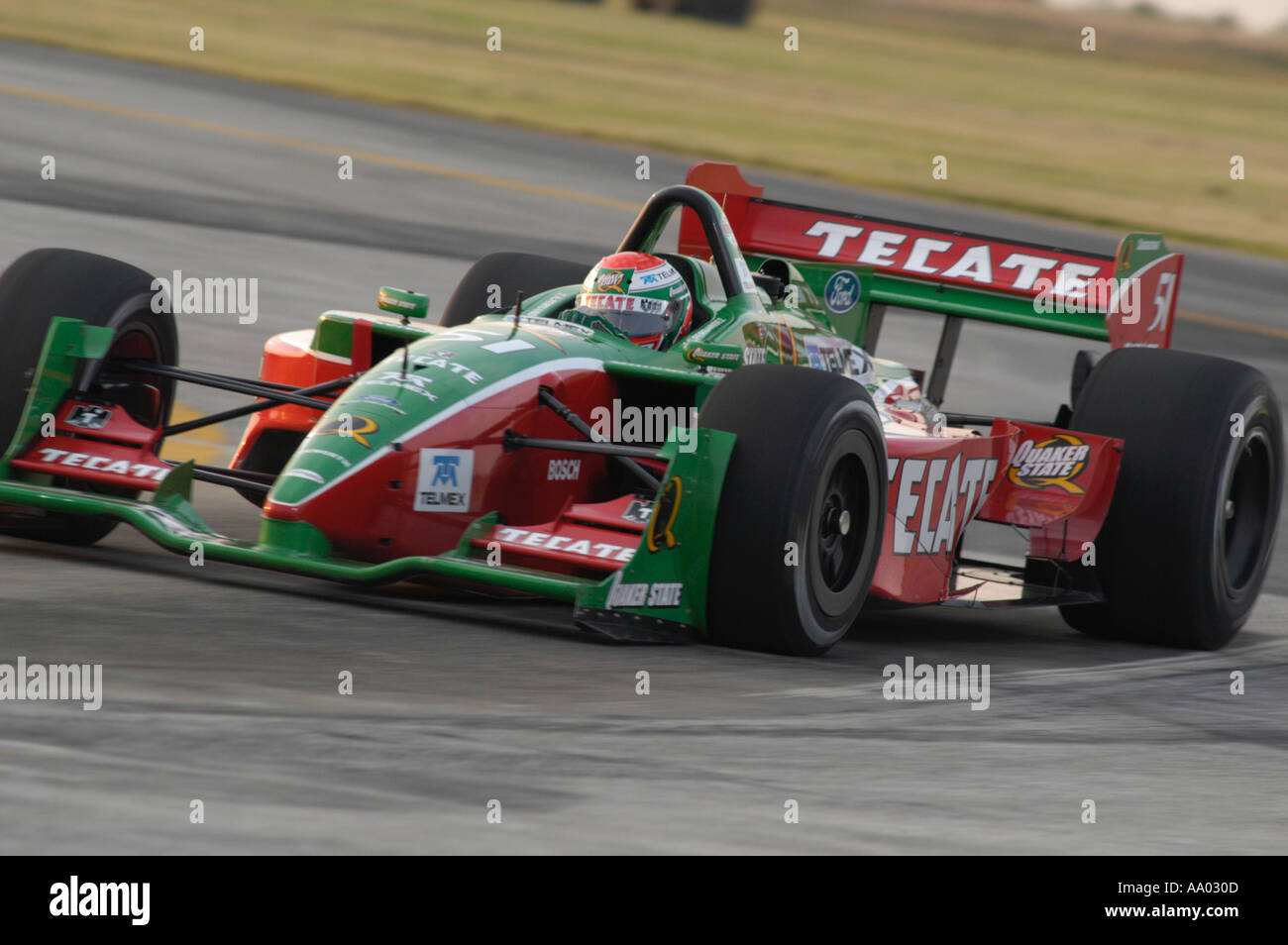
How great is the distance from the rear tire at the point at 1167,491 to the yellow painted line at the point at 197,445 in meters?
4.15

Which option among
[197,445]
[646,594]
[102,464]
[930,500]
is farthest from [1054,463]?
[197,445]

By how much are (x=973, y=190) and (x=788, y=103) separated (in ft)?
27.5

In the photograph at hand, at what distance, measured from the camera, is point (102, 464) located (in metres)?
7.34

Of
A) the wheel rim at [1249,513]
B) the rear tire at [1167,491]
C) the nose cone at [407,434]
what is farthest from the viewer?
the wheel rim at [1249,513]

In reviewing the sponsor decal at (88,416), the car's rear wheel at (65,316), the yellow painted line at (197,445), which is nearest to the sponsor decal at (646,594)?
the car's rear wheel at (65,316)

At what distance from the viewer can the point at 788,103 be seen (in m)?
33.8

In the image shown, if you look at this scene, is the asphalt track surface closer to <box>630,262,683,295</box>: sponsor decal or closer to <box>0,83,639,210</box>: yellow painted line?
<box>630,262,683,295</box>: sponsor decal

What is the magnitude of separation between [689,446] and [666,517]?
9.6 inches

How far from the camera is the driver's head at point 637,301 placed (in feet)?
25.3

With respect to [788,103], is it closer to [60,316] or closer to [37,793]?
[60,316]

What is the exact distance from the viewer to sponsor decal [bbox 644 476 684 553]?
6.54 metres

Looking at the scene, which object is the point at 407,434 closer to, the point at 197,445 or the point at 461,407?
the point at 461,407

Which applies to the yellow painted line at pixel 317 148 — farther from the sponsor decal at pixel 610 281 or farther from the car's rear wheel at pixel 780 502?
the car's rear wheel at pixel 780 502

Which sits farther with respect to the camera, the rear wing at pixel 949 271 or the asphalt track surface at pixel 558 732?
the rear wing at pixel 949 271
